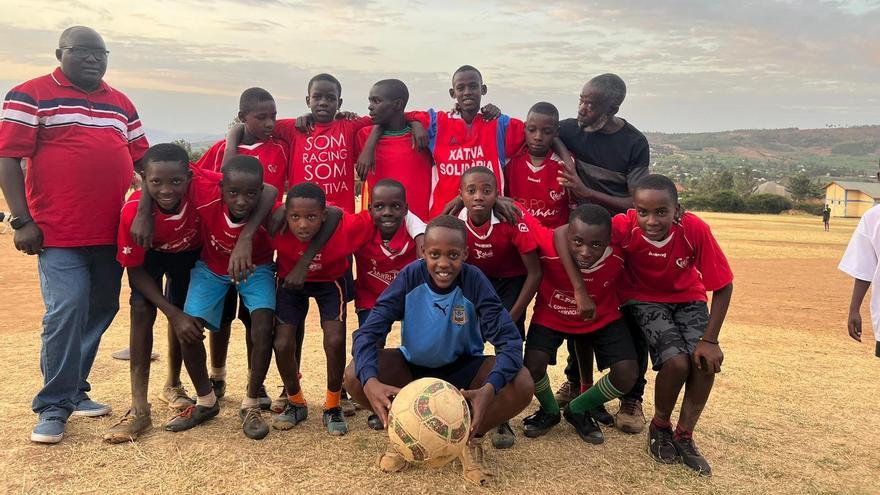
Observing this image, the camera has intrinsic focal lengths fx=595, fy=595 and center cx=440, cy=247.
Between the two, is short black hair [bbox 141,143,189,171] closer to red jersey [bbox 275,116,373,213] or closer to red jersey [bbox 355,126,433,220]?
red jersey [bbox 275,116,373,213]

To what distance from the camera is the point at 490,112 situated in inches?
210

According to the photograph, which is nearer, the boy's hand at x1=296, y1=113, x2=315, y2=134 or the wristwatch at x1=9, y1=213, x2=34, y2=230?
the wristwatch at x1=9, y1=213, x2=34, y2=230

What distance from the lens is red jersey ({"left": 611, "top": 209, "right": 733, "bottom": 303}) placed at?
4.35 metres

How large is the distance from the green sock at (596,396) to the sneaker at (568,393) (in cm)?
65

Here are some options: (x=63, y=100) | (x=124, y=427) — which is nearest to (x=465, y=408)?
(x=124, y=427)

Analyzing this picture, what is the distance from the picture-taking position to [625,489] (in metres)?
3.79

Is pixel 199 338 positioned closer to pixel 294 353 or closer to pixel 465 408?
pixel 294 353

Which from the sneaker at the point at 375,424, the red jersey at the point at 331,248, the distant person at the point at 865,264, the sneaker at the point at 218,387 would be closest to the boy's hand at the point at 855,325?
the distant person at the point at 865,264

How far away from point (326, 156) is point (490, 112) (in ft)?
5.02

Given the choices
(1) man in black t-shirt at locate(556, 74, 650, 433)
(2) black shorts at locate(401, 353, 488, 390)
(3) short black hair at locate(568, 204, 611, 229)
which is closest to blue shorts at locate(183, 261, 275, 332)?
(2) black shorts at locate(401, 353, 488, 390)

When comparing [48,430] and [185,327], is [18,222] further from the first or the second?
[48,430]

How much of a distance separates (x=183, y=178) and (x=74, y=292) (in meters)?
1.17

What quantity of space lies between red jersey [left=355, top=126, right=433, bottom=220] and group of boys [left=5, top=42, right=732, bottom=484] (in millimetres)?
17

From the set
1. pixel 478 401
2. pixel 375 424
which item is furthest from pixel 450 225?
pixel 375 424
